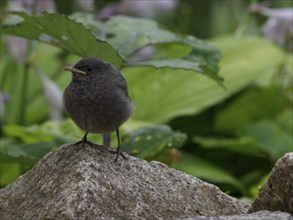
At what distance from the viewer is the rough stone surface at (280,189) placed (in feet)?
8.93

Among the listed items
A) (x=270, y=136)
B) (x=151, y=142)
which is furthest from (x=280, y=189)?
(x=270, y=136)

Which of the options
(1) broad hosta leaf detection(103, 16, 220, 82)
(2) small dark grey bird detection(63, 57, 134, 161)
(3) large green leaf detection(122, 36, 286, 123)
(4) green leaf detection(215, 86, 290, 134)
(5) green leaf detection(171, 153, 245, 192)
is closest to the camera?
(2) small dark grey bird detection(63, 57, 134, 161)

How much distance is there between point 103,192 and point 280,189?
0.58m

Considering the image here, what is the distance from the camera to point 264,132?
5.69m

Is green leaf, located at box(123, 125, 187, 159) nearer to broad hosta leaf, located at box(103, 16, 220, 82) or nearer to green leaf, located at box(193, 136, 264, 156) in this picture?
broad hosta leaf, located at box(103, 16, 220, 82)

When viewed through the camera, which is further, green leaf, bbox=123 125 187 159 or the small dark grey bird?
green leaf, bbox=123 125 187 159

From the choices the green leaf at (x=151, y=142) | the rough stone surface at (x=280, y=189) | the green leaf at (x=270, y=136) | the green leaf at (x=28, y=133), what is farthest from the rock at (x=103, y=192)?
the green leaf at (x=270, y=136)

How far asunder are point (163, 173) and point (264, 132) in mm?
2696

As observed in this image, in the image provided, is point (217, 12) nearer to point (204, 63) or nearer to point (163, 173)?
point (204, 63)

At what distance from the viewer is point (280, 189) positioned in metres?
2.77

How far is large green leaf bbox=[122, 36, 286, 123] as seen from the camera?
5.84m

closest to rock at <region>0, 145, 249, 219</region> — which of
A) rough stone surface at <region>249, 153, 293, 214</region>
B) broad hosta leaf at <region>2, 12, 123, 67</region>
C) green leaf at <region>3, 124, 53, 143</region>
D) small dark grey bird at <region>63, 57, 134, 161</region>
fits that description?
small dark grey bird at <region>63, 57, 134, 161</region>

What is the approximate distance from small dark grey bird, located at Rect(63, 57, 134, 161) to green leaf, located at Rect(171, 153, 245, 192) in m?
1.76

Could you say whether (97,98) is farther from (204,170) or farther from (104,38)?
(204,170)
